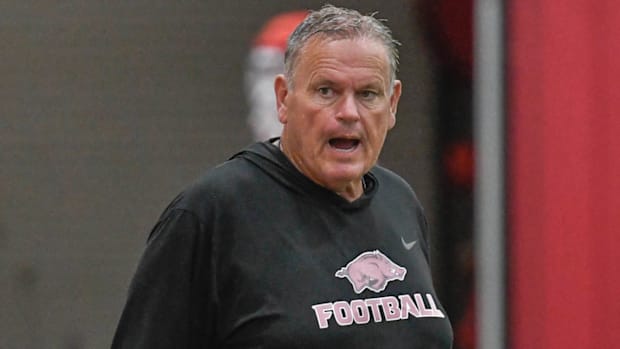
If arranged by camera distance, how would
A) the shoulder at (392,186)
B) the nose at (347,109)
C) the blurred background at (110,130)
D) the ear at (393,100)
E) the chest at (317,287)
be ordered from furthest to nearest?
the blurred background at (110,130)
the shoulder at (392,186)
the ear at (393,100)
the nose at (347,109)
the chest at (317,287)

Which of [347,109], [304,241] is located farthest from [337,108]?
[304,241]

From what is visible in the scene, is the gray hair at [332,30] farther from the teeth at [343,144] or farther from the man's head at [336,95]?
the teeth at [343,144]

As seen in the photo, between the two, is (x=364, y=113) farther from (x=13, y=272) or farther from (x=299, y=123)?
(x=13, y=272)

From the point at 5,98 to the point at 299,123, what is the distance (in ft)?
12.5

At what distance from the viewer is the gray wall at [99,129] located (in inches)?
241

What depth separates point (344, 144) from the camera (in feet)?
8.61

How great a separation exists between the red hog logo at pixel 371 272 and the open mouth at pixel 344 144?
20 cm

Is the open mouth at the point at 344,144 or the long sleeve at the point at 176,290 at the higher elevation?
the open mouth at the point at 344,144

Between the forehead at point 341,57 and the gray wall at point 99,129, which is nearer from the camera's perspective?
the forehead at point 341,57

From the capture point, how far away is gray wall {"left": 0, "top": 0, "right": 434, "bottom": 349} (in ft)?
20.1

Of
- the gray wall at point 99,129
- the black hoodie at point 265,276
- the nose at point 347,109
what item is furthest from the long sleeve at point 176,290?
the gray wall at point 99,129

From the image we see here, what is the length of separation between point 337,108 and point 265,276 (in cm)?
34

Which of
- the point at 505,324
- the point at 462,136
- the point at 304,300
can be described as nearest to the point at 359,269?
the point at 304,300

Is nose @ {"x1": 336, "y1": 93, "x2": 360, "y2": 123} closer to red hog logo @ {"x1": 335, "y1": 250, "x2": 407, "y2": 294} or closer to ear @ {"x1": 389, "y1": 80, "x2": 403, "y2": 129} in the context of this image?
ear @ {"x1": 389, "y1": 80, "x2": 403, "y2": 129}
